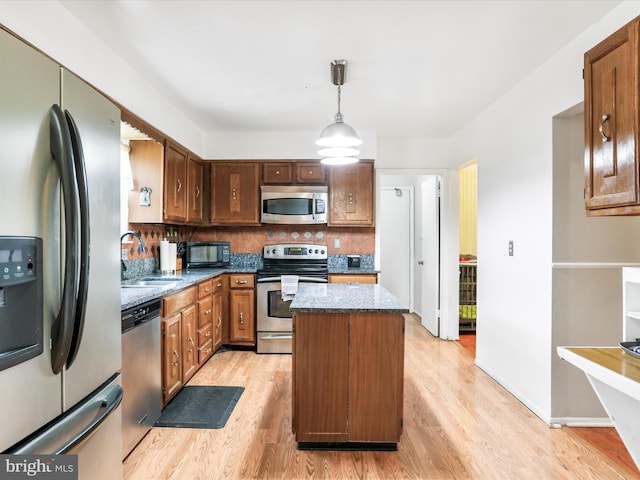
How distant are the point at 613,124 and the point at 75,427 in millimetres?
2284

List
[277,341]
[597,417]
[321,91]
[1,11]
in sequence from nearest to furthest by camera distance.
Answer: [1,11] → [597,417] → [321,91] → [277,341]

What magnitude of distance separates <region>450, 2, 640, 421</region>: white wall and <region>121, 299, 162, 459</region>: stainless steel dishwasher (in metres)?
2.63

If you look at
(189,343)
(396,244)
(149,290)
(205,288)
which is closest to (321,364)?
(149,290)

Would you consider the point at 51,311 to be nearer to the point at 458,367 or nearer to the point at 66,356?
the point at 66,356

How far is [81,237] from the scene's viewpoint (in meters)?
1.10

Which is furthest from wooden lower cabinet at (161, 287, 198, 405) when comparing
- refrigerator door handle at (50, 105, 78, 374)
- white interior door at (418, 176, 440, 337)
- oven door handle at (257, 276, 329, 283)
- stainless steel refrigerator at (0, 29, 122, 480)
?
white interior door at (418, 176, 440, 337)

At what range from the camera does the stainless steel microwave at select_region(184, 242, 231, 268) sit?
423cm

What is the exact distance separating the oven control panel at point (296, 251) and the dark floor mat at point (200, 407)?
1755 millimetres

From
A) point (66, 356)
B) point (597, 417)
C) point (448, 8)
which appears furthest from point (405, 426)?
point (448, 8)

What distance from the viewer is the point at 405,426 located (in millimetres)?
2445

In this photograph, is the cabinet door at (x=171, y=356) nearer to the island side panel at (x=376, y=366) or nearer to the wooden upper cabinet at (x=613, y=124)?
the island side panel at (x=376, y=366)

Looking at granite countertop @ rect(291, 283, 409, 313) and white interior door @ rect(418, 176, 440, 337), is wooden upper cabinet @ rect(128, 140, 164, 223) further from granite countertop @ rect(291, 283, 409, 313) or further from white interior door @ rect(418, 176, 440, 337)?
white interior door @ rect(418, 176, 440, 337)

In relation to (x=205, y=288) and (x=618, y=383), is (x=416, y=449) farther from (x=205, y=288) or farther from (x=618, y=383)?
(x=205, y=288)

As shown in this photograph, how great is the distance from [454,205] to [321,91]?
7.58ft
